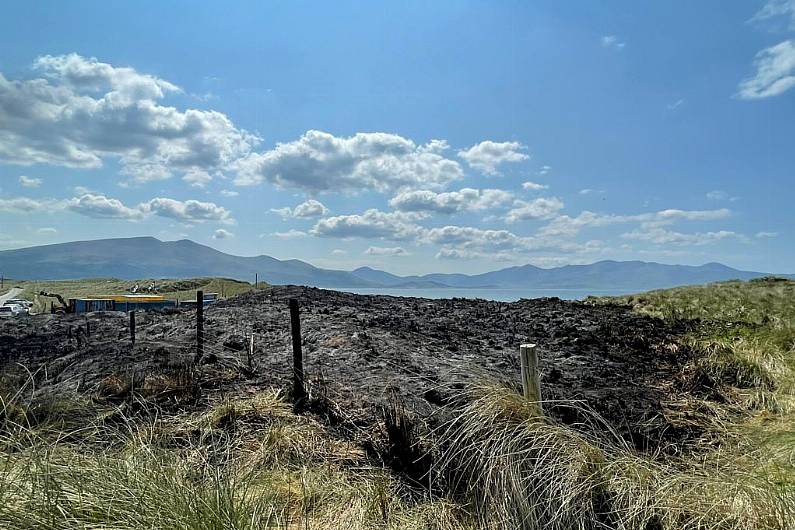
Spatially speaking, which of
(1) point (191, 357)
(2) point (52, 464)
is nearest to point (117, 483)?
(2) point (52, 464)

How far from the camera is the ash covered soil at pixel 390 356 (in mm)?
6246

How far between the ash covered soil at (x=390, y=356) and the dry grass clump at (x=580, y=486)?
0.78 metres

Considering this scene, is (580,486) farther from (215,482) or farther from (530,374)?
(215,482)

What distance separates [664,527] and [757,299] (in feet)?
49.2

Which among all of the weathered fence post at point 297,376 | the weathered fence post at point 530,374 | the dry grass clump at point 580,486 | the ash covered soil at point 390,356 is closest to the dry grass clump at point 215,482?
the weathered fence post at point 297,376

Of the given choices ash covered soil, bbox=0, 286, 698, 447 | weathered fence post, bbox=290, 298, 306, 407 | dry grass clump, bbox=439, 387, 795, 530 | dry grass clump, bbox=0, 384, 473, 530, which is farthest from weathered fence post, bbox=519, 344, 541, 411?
weathered fence post, bbox=290, 298, 306, 407

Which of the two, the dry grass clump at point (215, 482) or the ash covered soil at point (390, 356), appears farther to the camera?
the ash covered soil at point (390, 356)

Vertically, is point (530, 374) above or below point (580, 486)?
above

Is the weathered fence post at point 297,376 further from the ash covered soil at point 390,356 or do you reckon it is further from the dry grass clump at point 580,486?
the dry grass clump at point 580,486

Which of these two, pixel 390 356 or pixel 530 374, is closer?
pixel 530 374

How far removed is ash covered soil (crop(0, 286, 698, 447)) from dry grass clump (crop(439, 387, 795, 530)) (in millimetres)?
782

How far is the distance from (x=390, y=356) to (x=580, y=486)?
4768 mm

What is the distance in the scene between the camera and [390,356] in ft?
27.2

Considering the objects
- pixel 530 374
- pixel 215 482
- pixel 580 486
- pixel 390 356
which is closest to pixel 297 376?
pixel 390 356
